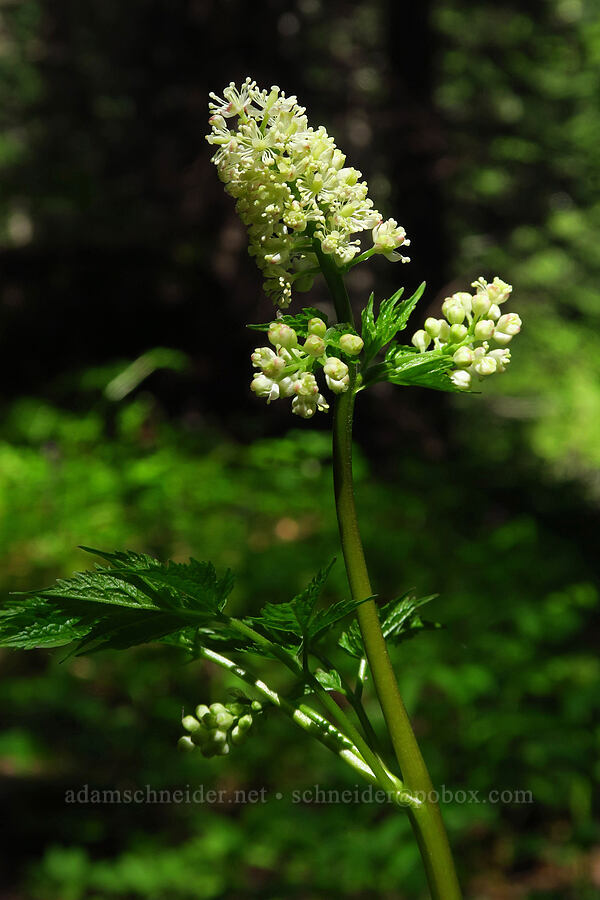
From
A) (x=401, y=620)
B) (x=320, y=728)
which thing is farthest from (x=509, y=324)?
(x=320, y=728)

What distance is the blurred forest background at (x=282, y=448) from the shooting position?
329cm

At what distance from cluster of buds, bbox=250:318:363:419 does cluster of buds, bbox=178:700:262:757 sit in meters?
0.31

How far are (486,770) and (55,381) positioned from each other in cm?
774

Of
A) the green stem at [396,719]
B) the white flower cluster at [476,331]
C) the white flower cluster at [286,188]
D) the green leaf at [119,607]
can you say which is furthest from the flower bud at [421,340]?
the green leaf at [119,607]

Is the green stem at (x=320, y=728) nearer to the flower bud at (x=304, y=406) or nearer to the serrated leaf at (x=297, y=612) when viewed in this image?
the serrated leaf at (x=297, y=612)

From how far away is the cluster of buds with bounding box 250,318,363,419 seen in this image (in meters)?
0.79

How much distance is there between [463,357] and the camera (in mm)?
819

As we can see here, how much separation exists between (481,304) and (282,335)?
23cm

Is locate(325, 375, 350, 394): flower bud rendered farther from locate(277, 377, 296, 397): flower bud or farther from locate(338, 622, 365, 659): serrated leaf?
locate(338, 622, 365, 659): serrated leaf

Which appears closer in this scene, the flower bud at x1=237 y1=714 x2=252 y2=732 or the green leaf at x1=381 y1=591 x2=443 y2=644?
the flower bud at x1=237 y1=714 x2=252 y2=732

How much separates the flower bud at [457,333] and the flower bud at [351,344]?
15 cm

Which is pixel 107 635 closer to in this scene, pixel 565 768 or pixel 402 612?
pixel 402 612

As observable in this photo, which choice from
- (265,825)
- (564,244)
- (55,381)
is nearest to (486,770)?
(265,825)

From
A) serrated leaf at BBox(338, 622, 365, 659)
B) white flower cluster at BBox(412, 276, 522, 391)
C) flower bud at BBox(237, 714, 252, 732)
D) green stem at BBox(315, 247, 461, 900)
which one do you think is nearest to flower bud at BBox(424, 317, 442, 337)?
white flower cluster at BBox(412, 276, 522, 391)
